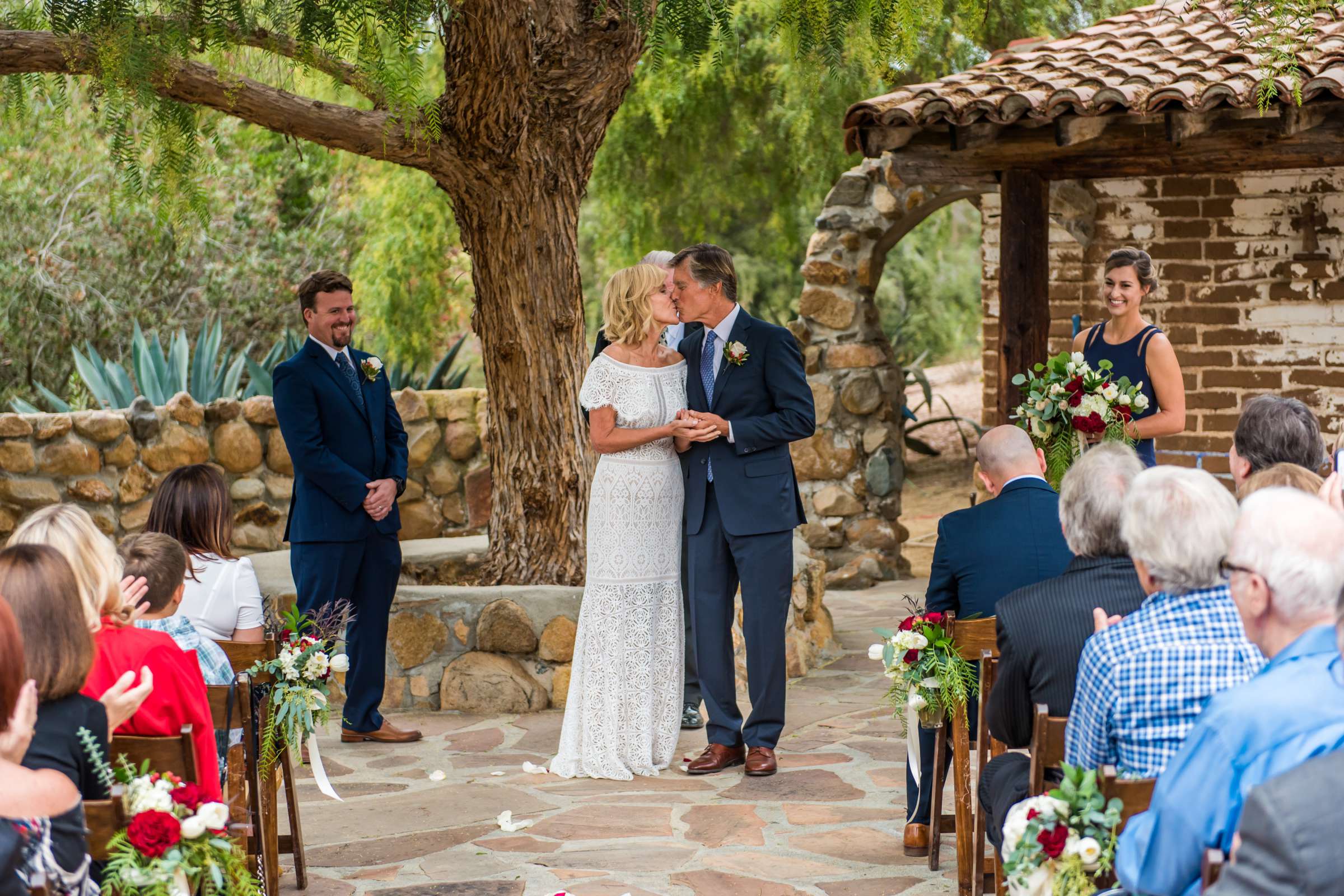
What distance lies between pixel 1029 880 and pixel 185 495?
2.64 metres

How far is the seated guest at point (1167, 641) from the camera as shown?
2756mm

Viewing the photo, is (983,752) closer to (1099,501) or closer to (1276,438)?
(1099,501)

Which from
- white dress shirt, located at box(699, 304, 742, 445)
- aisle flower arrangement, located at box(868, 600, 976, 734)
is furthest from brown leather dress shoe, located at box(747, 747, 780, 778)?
white dress shirt, located at box(699, 304, 742, 445)

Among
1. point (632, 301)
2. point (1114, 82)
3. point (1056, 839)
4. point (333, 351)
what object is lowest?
point (1056, 839)

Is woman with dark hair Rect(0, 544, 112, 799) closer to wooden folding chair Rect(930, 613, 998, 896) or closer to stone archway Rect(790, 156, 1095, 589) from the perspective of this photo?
wooden folding chair Rect(930, 613, 998, 896)

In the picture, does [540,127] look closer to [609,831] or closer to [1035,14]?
[609,831]

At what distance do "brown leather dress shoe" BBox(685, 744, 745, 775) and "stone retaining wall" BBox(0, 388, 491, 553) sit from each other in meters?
3.74

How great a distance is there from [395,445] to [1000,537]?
309 centimetres

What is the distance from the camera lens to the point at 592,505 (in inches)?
219

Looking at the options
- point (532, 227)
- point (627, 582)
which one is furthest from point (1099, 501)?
point (532, 227)

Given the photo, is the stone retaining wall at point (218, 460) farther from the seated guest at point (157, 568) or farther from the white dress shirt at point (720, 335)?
the seated guest at point (157, 568)

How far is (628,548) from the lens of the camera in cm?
547

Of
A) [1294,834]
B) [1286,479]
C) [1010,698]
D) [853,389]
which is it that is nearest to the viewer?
[1294,834]

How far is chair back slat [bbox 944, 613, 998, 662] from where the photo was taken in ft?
13.0
